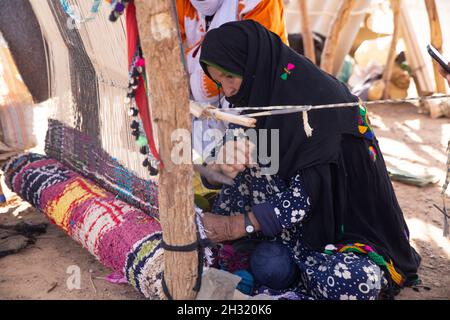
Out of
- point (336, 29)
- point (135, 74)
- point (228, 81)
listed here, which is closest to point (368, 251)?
point (228, 81)

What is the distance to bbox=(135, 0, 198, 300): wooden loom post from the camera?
1484 mm

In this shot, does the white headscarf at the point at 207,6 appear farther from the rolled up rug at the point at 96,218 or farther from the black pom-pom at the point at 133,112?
the black pom-pom at the point at 133,112

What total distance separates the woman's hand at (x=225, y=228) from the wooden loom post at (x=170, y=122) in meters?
0.37

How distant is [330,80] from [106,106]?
3.51 ft

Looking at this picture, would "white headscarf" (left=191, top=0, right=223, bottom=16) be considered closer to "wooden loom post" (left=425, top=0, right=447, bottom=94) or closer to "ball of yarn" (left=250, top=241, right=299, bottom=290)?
"ball of yarn" (left=250, top=241, right=299, bottom=290)

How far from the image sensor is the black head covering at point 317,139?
208cm

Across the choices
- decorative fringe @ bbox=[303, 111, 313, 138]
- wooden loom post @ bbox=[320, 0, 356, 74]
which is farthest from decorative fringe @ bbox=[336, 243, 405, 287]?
wooden loom post @ bbox=[320, 0, 356, 74]

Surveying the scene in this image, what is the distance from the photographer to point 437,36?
516 centimetres

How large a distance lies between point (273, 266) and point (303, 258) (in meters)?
0.16

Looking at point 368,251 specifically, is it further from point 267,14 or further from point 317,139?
point 267,14

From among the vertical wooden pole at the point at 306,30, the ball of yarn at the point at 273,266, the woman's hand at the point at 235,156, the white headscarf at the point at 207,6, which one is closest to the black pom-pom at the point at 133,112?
the woman's hand at the point at 235,156

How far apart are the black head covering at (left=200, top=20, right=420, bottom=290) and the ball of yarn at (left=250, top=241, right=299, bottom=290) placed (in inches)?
4.8
